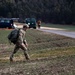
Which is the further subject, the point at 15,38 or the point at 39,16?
the point at 39,16

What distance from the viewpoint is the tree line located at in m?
91.8

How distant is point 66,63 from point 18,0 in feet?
330

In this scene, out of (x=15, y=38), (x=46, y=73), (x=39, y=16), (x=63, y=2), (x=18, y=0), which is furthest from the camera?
(x=18, y=0)

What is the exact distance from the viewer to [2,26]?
211 feet

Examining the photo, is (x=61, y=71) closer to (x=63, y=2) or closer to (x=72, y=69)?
(x=72, y=69)

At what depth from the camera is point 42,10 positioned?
343ft

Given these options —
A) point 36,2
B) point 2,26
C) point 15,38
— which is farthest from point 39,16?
point 15,38

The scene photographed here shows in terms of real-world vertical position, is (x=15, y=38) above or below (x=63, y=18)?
above

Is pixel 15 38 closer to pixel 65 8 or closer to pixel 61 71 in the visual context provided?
pixel 61 71

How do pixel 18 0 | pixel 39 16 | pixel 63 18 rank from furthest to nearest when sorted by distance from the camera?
pixel 18 0
pixel 39 16
pixel 63 18

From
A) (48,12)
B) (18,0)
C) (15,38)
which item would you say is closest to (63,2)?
(48,12)

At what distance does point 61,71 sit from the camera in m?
12.1

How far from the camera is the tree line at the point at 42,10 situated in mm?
91812

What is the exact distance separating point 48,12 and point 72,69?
89.5m
